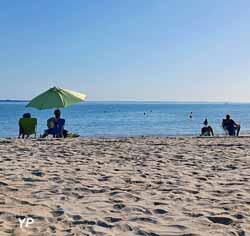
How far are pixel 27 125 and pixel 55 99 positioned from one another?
54.5 inches

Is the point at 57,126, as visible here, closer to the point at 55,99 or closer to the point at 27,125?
the point at 55,99

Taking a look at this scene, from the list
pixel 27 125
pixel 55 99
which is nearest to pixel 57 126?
pixel 55 99

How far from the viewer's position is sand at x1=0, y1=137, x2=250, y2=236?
392cm

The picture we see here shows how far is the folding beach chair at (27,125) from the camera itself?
14.9 meters

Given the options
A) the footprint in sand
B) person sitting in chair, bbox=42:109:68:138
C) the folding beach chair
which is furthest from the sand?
the folding beach chair

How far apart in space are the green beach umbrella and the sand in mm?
6067

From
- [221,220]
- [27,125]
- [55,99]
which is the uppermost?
[55,99]

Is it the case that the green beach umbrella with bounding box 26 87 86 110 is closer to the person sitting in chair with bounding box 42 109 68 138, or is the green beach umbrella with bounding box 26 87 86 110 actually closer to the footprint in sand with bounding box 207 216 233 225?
the person sitting in chair with bounding box 42 109 68 138

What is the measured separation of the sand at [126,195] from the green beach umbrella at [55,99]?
607 cm

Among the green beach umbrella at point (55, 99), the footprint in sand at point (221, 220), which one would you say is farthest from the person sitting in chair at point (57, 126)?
the footprint in sand at point (221, 220)

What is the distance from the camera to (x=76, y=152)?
374 inches

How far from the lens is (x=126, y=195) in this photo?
5.11 metres

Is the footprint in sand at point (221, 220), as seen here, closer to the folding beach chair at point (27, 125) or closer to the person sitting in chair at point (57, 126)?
the person sitting in chair at point (57, 126)

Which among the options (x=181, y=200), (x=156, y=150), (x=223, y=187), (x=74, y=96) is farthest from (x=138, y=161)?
(x=74, y=96)
